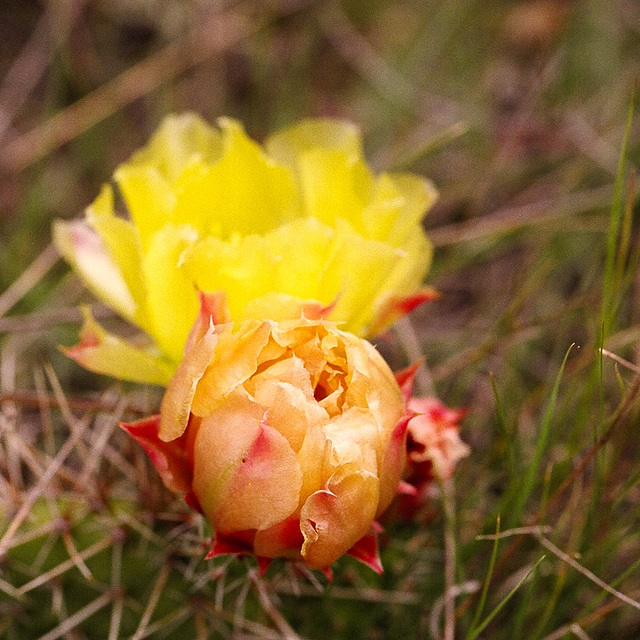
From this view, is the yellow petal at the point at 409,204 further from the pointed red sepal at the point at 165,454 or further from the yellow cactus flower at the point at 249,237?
the pointed red sepal at the point at 165,454

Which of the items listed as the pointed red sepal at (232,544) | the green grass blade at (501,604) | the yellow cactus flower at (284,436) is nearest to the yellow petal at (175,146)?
the yellow cactus flower at (284,436)

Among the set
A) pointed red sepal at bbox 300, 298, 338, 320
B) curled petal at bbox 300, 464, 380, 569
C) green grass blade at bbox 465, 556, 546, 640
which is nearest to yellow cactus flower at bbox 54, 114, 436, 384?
pointed red sepal at bbox 300, 298, 338, 320

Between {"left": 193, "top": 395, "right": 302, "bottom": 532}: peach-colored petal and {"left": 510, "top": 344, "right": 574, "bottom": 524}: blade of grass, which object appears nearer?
{"left": 193, "top": 395, "right": 302, "bottom": 532}: peach-colored petal

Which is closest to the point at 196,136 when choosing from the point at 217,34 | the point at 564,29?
the point at 217,34

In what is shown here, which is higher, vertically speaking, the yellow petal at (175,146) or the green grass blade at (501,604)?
the yellow petal at (175,146)

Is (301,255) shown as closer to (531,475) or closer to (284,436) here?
(284,436)

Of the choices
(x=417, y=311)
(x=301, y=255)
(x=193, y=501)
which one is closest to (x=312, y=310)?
(x=301, y=255)

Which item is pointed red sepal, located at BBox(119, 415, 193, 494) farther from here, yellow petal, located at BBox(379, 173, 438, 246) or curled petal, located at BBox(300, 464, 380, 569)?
yellow petal, located at BBox(379, 173, 438, 246)
